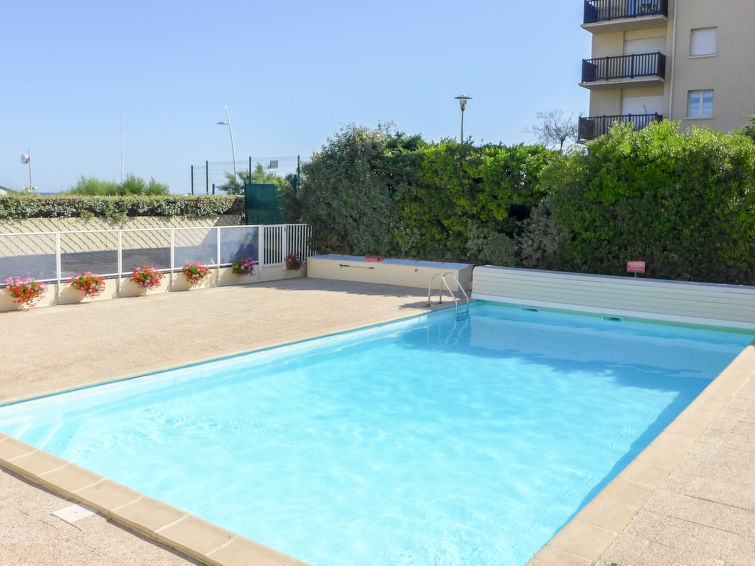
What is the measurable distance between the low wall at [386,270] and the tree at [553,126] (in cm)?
2434

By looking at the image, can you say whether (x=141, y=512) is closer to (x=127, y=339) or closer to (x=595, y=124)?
(x=127, y=339)

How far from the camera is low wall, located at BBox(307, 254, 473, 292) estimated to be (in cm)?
1459

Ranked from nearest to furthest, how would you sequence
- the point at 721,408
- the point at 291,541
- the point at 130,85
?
the point at 291,541
the point at 721,408
the point at 130,85

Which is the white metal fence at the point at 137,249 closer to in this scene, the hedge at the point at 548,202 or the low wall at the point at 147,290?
the low wall at the point at 147,290

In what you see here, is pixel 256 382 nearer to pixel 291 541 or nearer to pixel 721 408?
pixel 291 541

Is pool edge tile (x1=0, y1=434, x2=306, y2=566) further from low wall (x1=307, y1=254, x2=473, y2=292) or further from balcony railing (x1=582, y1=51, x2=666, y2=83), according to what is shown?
balcony railing (x1=582, y1=51, x2=666, y2=83)

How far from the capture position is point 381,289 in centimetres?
1473

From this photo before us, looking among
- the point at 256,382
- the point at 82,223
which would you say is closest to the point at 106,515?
the point at 256,382

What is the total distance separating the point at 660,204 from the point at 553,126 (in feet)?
87.7

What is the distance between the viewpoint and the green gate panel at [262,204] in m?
18.8

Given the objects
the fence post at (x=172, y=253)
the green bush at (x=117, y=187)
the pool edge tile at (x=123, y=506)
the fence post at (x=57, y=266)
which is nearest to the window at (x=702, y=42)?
the green bush at (x=117, y=187)

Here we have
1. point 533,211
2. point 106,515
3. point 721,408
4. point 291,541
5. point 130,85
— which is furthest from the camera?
point 130,85

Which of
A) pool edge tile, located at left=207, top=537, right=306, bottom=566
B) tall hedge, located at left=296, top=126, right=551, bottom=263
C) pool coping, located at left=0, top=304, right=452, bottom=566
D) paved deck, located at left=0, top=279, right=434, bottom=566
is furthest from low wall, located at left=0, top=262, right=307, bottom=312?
pool edge tile, located at left=207, top=537, right=306, bottom=566

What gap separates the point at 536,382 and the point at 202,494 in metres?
4.68
